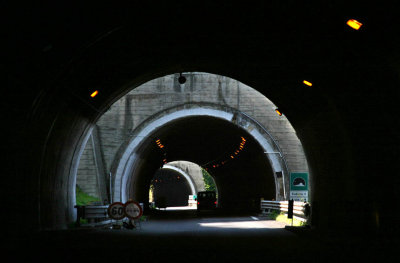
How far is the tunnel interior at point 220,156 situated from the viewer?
129 ft

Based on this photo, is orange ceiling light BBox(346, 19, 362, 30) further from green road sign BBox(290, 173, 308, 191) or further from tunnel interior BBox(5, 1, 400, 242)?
green road sign BBox(290, 173, 308, 191)

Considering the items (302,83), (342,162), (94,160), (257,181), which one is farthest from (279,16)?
(257,181)

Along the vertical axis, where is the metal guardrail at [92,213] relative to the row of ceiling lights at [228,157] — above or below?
below

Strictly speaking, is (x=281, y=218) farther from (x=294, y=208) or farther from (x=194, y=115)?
(x=194, y=115)

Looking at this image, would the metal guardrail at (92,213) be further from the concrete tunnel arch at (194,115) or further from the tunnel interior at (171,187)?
the tunnel interior at (171,187)

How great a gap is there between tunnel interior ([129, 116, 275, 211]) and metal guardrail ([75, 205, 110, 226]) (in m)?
11.8

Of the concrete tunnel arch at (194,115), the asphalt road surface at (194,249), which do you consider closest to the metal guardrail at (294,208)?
the concrete tunnel arch at (194,115)

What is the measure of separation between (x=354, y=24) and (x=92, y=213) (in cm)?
1406

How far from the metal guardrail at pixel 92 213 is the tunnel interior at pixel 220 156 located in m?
11.8

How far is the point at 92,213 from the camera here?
23.8m

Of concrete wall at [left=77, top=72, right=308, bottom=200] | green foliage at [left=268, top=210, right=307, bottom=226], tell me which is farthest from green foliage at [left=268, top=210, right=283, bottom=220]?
concrete wall at [left=77, top=72, right=308, bottom=200]

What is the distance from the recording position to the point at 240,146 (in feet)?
147

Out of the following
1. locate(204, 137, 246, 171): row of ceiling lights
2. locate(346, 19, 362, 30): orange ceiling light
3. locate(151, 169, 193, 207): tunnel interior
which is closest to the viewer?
locate(346, 19, 362, 30): orange ceiling light

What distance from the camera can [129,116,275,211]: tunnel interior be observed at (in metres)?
39.2
